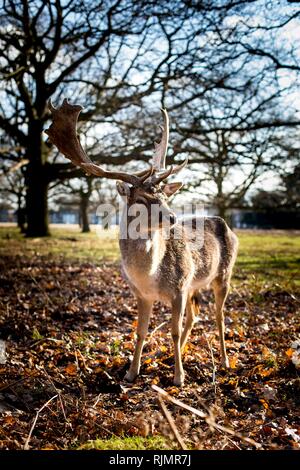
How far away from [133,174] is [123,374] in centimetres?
256

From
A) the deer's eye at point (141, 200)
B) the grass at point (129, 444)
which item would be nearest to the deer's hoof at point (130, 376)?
the grass at point (129, 444)

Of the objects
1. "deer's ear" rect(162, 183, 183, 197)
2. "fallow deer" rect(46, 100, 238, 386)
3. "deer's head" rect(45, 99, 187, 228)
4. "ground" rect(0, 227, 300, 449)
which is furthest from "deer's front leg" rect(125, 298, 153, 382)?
"deer's ear" rect(162, 183, 183, 197)

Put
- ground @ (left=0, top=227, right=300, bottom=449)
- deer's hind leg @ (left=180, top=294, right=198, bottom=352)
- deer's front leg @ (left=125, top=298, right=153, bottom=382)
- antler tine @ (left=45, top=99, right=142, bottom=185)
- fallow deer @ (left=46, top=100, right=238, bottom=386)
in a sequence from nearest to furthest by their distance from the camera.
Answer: ground @ (left=0, top=227, right=300, bottom=449) < fallow deer @ (left=46, top=100, right=238, bottom=386) < deer's front leg @ (left=125, top=298, right=153, bottom=382) < antler tine @ (left=45, top=99, right=142, bottom=185) < deer's hind leg @ (left=180, top=294, right=198, bottom=352)

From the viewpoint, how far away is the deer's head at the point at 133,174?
465cm

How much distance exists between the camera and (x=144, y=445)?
341 centimetres

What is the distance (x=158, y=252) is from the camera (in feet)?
16.5

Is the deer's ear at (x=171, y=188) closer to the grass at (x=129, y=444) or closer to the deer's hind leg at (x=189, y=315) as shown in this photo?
the deer's hind leg at (x=189, y=315)

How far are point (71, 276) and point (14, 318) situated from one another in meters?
4.13

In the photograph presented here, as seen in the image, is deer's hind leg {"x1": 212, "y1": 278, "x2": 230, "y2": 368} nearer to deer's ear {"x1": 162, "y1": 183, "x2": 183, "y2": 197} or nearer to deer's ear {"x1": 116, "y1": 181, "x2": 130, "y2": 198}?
deer's ear {"x1": 162, "y1": 183, "x2": 183, "y2": 197}

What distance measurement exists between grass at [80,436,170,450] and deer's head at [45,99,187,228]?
87.9 inches

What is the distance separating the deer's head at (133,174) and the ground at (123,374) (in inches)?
72.6

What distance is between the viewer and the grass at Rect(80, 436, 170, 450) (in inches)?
131

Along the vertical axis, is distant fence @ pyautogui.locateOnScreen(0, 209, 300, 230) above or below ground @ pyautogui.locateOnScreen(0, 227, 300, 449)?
above
